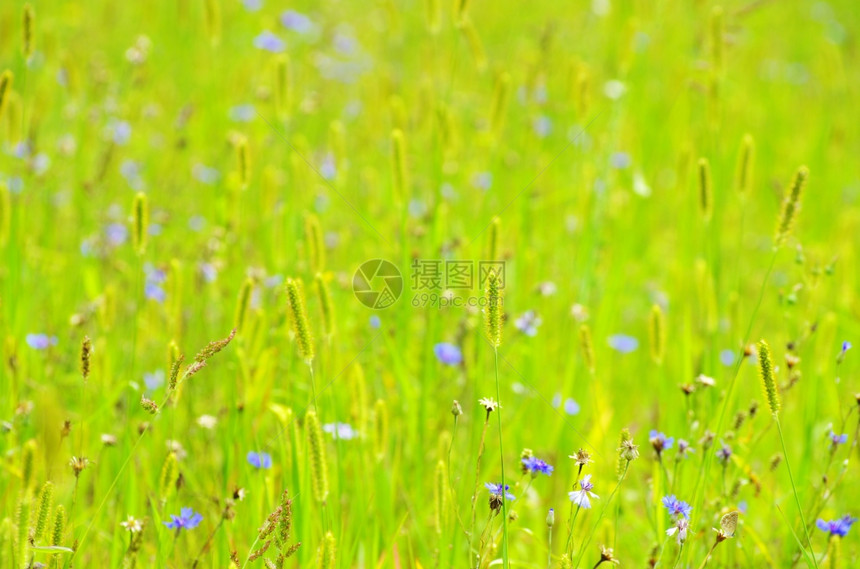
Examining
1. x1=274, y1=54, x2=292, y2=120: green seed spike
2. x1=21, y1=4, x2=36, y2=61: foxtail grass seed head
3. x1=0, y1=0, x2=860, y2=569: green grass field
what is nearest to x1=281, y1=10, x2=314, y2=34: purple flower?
x1=0, y1=0, x2=860, y2=569: green grass field

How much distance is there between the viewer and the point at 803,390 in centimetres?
226

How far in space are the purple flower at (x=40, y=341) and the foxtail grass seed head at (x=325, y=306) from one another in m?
0.82

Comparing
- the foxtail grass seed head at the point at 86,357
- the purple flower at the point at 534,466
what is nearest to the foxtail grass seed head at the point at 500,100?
the purple flower at the point at 534,466

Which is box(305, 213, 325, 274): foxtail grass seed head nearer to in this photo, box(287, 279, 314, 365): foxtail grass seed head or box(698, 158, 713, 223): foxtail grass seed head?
box(287, 279, 314, 365): foxtail grass seed head

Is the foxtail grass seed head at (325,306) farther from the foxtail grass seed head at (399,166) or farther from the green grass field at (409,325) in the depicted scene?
the foxtail grass seed head at (399,166)

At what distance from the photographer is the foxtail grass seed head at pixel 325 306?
4.38 feet

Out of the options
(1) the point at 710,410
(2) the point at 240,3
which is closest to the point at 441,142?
(1) the point at 710,410

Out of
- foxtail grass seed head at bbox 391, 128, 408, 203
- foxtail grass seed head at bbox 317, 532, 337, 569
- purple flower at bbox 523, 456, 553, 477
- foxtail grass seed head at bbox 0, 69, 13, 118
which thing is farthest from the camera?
foxtail grass seed head at bbox 391, 128, 408, 203

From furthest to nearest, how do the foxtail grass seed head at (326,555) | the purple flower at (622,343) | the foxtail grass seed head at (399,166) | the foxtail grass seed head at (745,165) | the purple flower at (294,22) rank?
the purple flower at (294,22) < the purple flower at (622,343) < the foxtail grass seed head at (745,165) < the foxtail grass seed head at (399,166) < the foxtail grass seed head at (326,555)

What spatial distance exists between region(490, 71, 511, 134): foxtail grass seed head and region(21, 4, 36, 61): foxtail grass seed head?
1.07 metres

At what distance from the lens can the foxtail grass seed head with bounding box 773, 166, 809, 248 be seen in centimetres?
137

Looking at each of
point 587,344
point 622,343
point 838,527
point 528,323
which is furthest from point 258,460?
point 622,343

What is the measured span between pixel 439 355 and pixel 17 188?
5.21 ft

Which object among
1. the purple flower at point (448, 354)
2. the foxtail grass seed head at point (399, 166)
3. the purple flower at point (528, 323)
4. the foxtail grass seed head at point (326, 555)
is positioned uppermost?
the foxtail grass seed head at point (399, 166)
